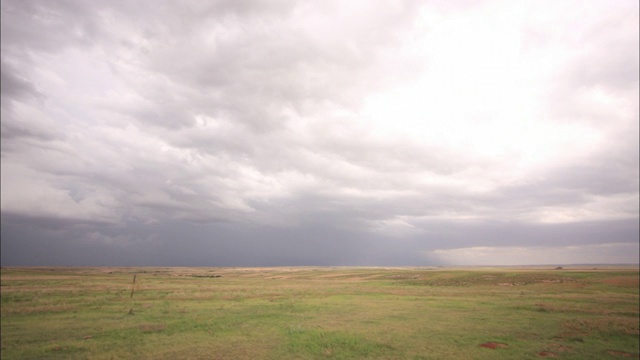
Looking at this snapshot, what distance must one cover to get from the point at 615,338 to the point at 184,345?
31.0m

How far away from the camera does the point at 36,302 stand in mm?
40719

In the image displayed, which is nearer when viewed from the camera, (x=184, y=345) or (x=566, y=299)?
(x=184, y=345)

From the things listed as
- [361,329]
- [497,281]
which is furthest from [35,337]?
[497,281]

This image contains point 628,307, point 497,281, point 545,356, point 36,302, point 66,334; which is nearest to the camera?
point 545,356

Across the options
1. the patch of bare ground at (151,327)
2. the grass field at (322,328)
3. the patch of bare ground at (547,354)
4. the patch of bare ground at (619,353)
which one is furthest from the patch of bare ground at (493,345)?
the patch of bare ground at (151,327)

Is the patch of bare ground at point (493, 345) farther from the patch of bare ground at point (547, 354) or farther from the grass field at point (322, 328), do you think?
the patch of bare ground at point (547, 354)

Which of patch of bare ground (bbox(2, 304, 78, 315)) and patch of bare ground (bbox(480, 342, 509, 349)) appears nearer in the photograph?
patch of bare ground (bbox(480, 342, 509, 349))

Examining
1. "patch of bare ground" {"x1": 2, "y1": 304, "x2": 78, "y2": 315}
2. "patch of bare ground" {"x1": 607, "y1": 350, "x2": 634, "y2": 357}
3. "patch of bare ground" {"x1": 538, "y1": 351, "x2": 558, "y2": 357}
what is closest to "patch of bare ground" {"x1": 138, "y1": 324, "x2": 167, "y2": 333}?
"patch of bare ground" {"x1": 2, "y1": 304, "x2": 78, "y2": 315}

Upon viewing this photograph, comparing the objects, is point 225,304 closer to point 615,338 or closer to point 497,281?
point 615,338

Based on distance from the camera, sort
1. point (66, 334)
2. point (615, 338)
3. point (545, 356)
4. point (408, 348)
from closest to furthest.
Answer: point (545, 356), point (408, 348), point (615, 338), point (66, 334)

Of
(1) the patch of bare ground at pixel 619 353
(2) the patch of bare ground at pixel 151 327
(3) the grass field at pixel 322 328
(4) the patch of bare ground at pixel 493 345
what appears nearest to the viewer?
(1) the patch of bare ground at pixel 619 353

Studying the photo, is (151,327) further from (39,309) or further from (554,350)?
(554,350)

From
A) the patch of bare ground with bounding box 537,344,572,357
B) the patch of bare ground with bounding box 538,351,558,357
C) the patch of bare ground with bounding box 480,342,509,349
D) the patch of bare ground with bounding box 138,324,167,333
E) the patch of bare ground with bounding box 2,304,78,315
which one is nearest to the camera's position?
the patch of bare ground with bounding box 538,351,558,357

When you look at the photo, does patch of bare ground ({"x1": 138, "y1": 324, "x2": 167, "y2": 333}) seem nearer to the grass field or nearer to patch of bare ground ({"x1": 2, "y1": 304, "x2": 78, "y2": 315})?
the grass field
